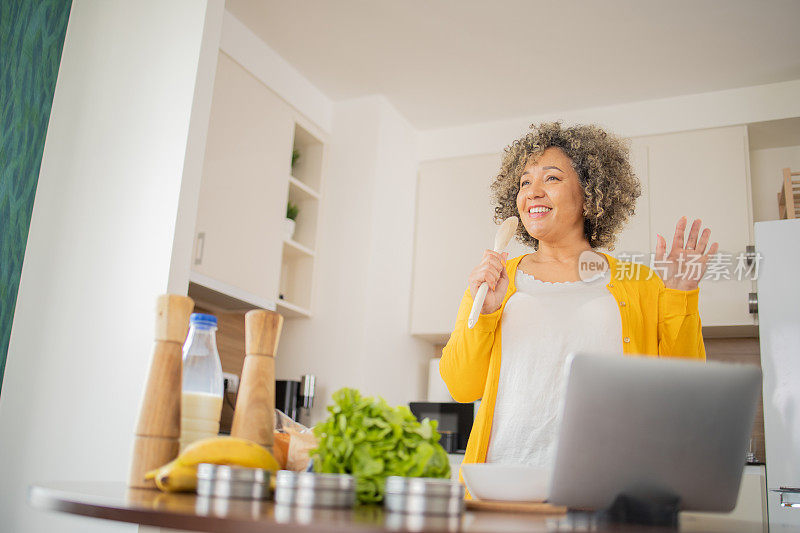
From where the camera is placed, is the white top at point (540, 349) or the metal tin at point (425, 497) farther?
the white top at point (540, 349)

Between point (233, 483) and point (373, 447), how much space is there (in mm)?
170

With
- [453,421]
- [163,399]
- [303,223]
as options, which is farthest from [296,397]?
[163,399]

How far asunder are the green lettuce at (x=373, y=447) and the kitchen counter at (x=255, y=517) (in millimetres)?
54

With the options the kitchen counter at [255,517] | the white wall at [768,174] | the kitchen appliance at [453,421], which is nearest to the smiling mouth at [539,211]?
the kitchen counter at [255,517]

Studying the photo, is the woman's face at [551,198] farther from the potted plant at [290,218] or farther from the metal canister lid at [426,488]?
the potted plant at [290,218]

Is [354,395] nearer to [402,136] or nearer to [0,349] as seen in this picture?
[0,349]

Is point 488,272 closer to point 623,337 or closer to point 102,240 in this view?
point 623,337

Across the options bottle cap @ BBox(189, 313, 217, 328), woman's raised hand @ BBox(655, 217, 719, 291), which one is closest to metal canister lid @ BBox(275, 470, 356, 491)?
bottle cap @ BBox(189, 313, 217, 328)

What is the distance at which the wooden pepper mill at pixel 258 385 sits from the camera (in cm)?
107

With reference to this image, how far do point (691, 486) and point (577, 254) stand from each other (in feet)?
3.70

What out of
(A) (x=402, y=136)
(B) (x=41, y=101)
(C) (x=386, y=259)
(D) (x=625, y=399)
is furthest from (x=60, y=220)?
(D) (x=625, y=399)

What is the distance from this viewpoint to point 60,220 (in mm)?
2693

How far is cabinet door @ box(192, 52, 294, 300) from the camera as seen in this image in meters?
3.15

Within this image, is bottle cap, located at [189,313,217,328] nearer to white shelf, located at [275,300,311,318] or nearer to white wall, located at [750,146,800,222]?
white shelf, located at [275,300,311,318]
